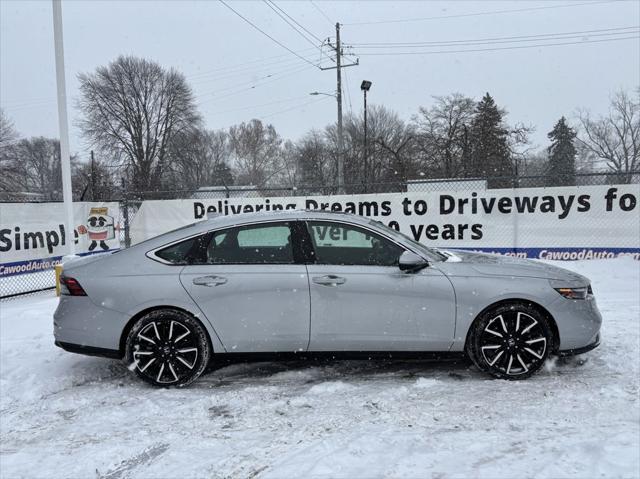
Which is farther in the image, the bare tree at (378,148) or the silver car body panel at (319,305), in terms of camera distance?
the bare tree at (378,148)

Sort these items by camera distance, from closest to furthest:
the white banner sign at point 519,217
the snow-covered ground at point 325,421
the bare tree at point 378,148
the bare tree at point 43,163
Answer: the snow-covered ground at point 325,421 < the white banner sign at point 519,217 < the bare tree at point 378,148 < the bare tree at point 43,163

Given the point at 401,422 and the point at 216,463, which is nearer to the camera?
the point at 216,463

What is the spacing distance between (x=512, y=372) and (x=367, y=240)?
1.65 m

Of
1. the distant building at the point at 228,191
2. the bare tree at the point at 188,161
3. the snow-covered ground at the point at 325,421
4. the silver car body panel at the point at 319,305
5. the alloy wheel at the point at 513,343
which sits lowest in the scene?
the snow-covered ground at the point at 325,421

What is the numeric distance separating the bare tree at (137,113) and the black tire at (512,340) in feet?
185

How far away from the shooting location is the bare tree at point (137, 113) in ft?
190

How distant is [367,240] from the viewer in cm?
416

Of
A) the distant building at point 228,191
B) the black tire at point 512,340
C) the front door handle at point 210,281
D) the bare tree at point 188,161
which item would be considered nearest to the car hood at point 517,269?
the black tire at point 512,340

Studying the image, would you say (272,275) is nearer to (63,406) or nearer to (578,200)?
(63,406)

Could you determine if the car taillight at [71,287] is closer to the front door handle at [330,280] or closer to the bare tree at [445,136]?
the front door handle at [330,280]

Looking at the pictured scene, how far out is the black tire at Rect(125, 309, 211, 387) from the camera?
155 inches

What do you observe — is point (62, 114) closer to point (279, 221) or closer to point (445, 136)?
point (279, 221)

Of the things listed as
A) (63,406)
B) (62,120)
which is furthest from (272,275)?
(62,120)

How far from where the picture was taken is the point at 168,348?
13.0 feet
